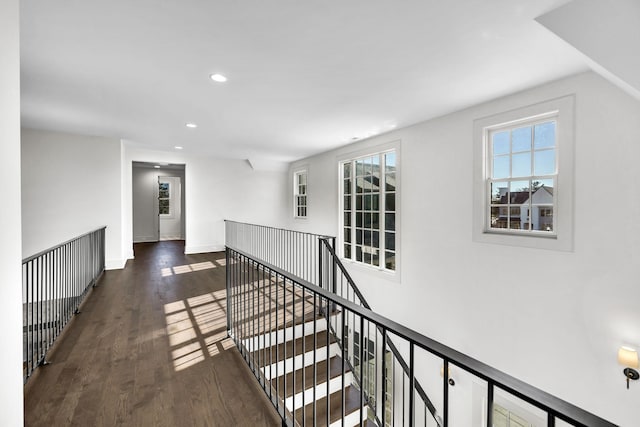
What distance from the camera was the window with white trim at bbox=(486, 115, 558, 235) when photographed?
308cm

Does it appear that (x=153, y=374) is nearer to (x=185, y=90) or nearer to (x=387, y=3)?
(x=185, y=90)

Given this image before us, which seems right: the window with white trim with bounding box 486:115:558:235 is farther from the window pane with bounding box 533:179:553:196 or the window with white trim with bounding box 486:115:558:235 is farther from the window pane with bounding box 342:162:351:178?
the window pane with bounding box 342:162:351:178

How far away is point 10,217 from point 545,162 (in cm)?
413

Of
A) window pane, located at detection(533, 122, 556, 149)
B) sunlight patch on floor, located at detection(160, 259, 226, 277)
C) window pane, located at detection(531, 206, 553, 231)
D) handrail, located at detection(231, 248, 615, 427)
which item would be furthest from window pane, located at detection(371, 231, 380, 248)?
handrail, located at detection(231, 248, 615, 427)

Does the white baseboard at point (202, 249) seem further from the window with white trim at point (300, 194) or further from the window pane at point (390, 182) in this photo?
the window pane at point (390, 182)

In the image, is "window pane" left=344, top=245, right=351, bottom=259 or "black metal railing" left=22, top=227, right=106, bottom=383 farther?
"window pane" left=344, top=245, right=351, bottom=259

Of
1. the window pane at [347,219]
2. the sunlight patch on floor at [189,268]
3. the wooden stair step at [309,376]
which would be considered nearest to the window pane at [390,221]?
the window pane at [347,219]

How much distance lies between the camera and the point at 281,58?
247 centimetres

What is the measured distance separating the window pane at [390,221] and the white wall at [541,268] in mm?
372

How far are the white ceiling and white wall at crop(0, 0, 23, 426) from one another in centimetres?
105

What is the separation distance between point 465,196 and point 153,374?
377 centimetres

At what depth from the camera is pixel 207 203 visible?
25.3ft

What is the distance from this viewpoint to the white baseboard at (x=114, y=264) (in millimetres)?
5527

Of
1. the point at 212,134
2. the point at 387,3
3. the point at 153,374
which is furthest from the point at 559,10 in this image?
the point at 212,134
